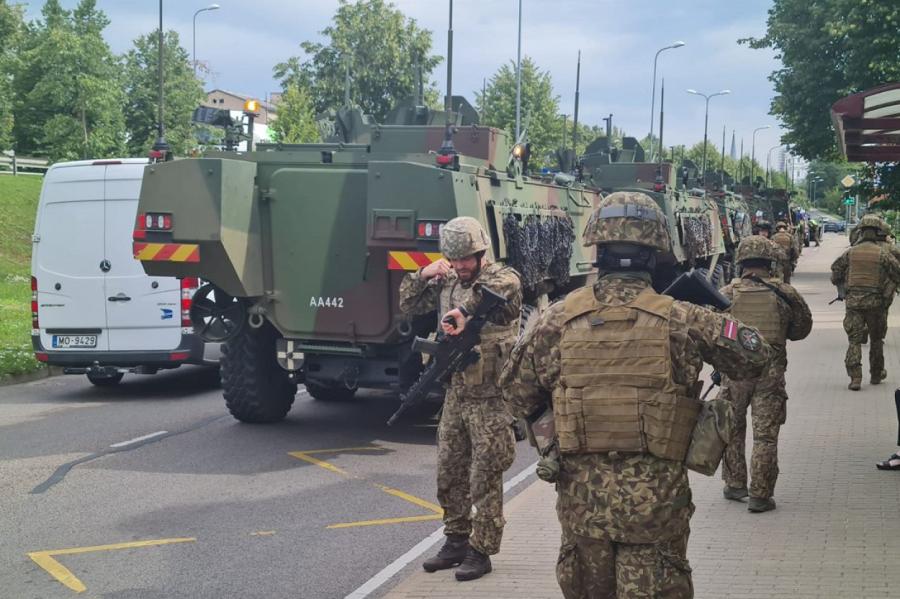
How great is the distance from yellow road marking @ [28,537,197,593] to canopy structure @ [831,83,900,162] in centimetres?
450

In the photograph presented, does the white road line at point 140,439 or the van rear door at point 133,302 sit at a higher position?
the van rear door at point 133,302

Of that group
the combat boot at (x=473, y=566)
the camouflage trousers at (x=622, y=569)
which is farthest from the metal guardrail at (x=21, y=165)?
the camouflage trousers at (x=622, y=569)

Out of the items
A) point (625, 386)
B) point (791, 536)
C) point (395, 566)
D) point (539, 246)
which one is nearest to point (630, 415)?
point (625, 386)

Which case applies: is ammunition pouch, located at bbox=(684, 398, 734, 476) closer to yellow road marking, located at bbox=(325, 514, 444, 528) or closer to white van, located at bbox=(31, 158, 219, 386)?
yellow road marking, located at bbox=(325, 514, 444, 528)

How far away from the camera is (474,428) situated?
5.94 metres

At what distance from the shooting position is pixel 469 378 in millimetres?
5973

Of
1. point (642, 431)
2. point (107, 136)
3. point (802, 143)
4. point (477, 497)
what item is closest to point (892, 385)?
point (477, 497)

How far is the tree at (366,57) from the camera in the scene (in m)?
62.2

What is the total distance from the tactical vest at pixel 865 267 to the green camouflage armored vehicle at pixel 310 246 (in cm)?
374

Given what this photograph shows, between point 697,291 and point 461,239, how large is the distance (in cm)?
194

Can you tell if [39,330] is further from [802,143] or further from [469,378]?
[802,143]

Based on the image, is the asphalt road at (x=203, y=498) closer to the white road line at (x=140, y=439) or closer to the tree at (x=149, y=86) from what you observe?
the white road line at (x=140, y=439)

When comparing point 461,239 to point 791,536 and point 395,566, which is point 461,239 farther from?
point 791,536

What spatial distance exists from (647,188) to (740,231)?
36.7 ft
